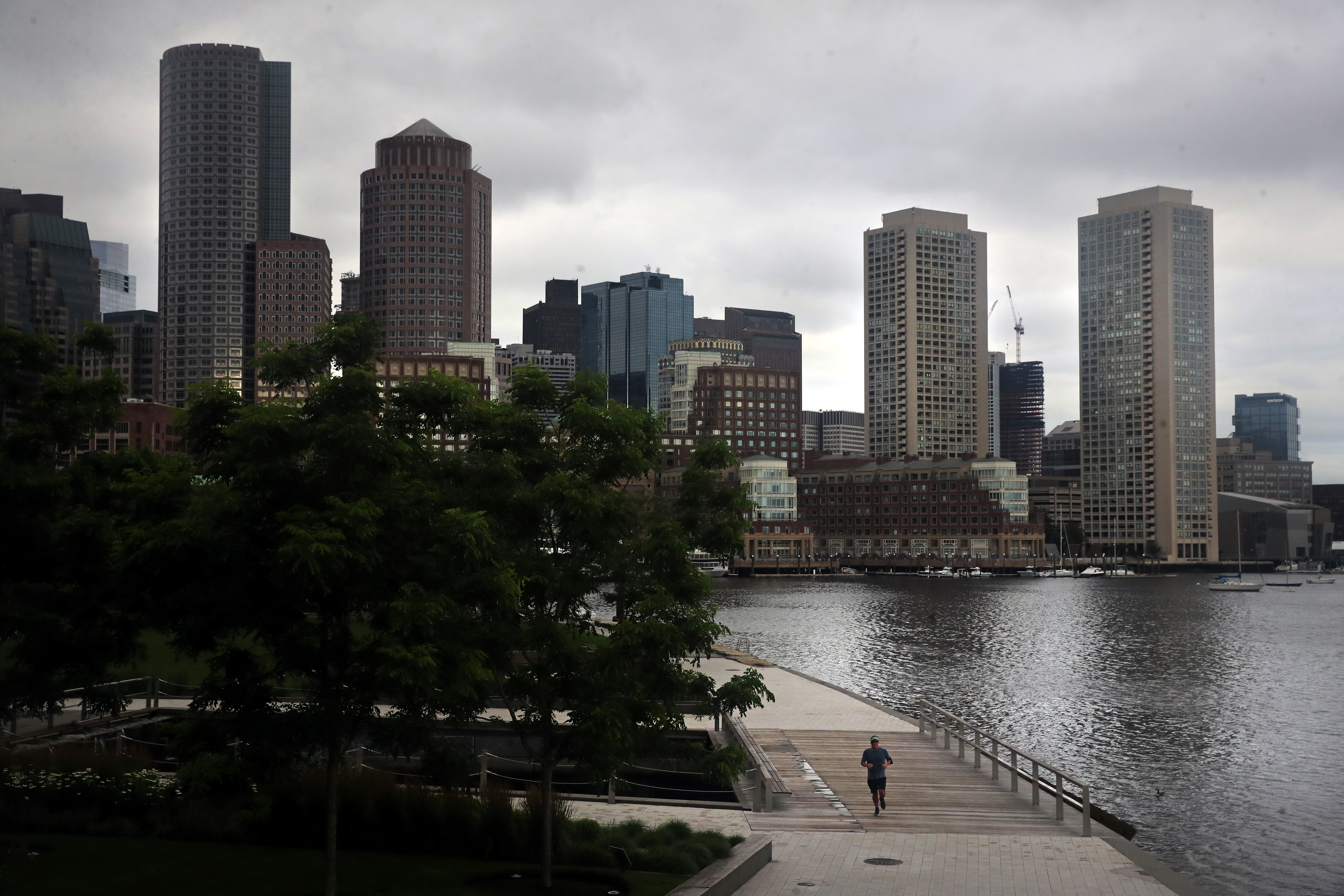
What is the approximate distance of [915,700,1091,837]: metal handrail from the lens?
2728 centimetres

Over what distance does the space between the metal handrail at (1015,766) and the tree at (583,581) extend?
9.23 m

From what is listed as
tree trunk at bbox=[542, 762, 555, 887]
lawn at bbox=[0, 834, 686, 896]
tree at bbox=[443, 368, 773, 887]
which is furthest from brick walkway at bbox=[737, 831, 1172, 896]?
tree trunk at bbox=[542, 762, 555, 887]

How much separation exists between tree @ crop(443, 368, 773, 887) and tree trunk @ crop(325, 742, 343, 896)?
9.59 feet

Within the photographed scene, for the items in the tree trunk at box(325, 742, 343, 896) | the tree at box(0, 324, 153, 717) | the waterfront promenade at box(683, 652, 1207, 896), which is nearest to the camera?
the tree trunk at box(325, 742, 343, 896)

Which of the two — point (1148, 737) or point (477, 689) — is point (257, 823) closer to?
point (477, 689)

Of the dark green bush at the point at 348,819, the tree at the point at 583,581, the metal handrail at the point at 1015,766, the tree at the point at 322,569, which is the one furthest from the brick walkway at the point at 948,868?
the tree at the point at 322,569

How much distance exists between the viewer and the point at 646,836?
2405cm

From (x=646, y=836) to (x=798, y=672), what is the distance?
127 feet

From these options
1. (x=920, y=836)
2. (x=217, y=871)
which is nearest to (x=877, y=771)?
(x=920, y=836)

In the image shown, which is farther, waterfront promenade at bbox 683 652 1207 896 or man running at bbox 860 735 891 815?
man running at bbox 860 735 891 815

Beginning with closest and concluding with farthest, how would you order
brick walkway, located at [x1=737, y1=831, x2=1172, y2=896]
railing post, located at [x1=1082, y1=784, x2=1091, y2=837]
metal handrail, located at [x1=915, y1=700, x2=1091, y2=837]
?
1. brick walkway, located at [x1=737, y1=831, x2=1172, y2=896]
2. railing post, located at [x1=1082, y1=784, x2=1091, y2=837]
3. metal handrail, located at [x1=915, y1=700, x2=1091, y2=837]

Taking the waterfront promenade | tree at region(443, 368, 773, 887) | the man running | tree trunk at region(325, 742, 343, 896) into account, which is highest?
tree at region(443, 368, 773, 887)

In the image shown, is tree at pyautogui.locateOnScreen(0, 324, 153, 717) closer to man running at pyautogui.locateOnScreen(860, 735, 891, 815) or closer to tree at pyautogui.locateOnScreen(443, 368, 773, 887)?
tree at pyautogui.locateOnScreen(443, 368, 773, 887)

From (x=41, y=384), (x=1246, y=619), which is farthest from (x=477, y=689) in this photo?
(x=1246, y=619)
